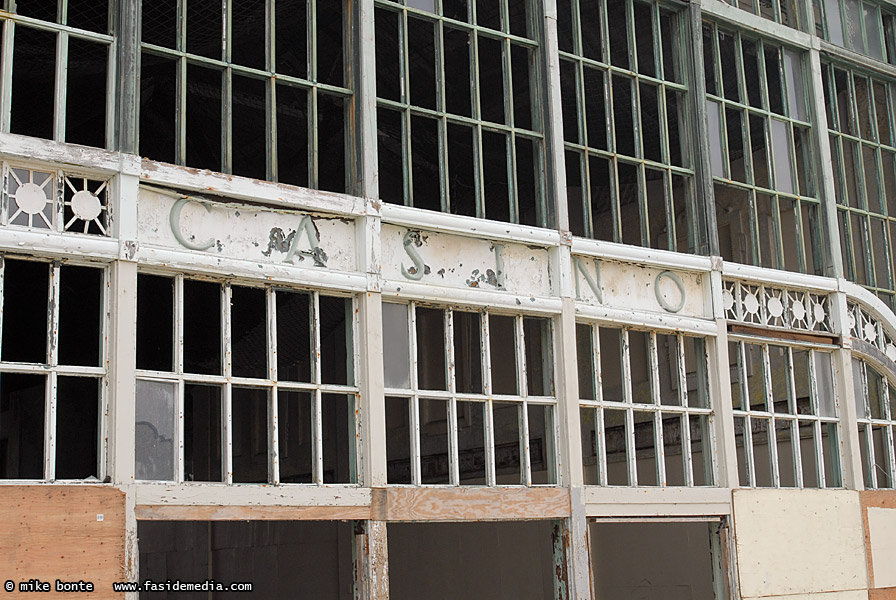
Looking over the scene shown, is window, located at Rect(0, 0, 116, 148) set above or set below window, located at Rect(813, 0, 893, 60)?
below

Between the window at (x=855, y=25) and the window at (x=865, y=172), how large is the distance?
422mm

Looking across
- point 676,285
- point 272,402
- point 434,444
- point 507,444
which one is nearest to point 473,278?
point 272,402

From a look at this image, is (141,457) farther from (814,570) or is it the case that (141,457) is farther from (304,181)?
(304,181)

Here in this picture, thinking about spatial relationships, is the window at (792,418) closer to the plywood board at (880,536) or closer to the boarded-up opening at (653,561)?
the plywood board at (880,536)

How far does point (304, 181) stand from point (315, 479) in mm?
11269

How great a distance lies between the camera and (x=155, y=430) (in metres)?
8.56

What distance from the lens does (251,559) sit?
23859 mm

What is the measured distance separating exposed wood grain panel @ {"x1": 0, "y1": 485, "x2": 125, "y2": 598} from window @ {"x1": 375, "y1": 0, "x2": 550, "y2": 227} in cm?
406

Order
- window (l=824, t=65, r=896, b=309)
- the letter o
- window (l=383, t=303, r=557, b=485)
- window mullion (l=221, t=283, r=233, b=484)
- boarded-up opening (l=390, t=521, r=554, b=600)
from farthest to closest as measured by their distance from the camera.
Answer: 1. window (l=383, t=303, r=557, b=485)
2. boarded-up opening (l=390, t=521, r=554, b=600)
3. window (l=824, t=65, r=896, b=309)
4. the letter o
5. window mullion (l=221, t=283, r=233, b=484)

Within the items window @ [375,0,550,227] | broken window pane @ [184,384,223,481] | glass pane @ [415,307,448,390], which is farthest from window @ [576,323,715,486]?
broken window pane @ [184,384,223,481]

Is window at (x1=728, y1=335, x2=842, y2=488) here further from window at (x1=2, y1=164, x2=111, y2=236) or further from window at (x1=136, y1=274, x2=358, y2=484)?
window at (x1=2, y1=164, x2=111, y2=236)

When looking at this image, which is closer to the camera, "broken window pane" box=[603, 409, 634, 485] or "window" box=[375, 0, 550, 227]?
"window" box=[375, 0, 550, 227]

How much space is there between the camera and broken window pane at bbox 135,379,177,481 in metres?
8.48

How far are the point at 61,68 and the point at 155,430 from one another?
117 inches
